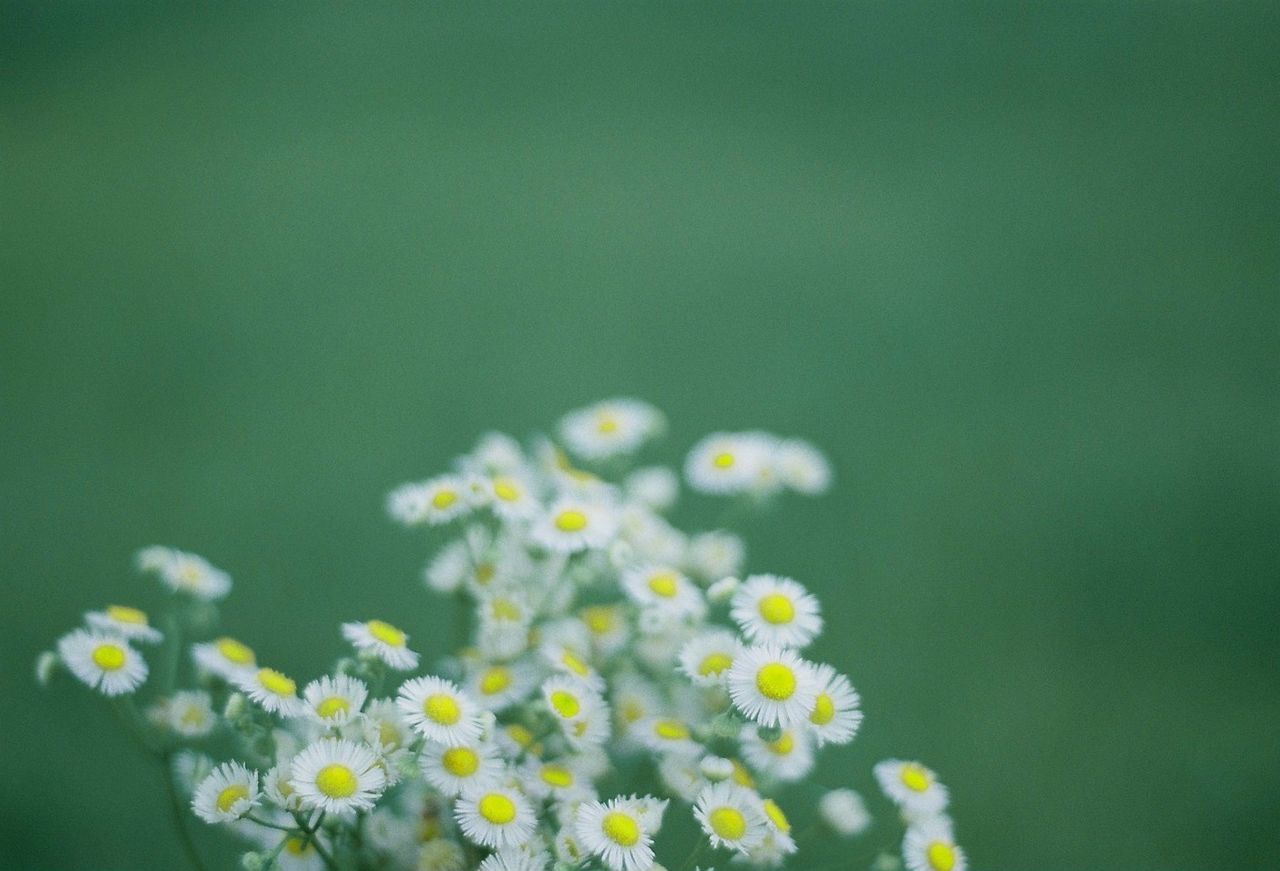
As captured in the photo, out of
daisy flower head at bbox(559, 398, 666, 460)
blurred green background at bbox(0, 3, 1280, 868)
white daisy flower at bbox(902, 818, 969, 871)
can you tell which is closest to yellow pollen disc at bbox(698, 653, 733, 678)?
white daisy flower at bbox(902, 818, 969, 871)

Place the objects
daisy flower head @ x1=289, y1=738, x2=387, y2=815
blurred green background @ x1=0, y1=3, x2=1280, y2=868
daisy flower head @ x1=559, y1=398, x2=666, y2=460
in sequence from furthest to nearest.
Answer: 1. blurred green background @ x1=0, y1=3, x2=1280, y2=868
2. daisy flower head @ x1=559, y1=398, x2=666, y2=460
3. daisy flower head @ x1=289, y1=738, x2=387, y2=815

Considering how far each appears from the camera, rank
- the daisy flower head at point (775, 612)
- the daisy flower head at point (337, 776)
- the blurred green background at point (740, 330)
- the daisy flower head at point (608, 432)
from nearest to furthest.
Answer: the daisy flower head at point (337, 776) → the daisy flower head at point (775, 612) → the daisy flower head at point (608, 432) → the blurred green background at point (740, 330)

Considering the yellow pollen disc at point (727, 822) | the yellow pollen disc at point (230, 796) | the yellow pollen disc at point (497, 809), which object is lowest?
the yellow pollen disc at point (230, 796)

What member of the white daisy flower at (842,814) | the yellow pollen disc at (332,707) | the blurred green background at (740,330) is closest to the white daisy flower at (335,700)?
the yellow pollen disc at (332,707)

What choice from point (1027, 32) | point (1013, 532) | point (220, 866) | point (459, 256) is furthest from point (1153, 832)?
point (1027, 32)

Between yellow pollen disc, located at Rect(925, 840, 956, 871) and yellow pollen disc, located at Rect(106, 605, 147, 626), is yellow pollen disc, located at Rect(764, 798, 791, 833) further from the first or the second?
yellow pollen disc, located at Rect(106, 605, 147, 626)

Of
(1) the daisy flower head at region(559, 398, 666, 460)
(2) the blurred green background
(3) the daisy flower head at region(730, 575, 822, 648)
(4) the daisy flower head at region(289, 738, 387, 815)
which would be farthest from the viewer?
(2) the blurred green background

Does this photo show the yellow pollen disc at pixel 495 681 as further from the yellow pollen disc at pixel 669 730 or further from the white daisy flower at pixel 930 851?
the white daisy flower at pixel 930 851

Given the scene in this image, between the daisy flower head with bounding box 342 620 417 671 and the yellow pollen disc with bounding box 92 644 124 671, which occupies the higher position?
Answer: the daisy flower head with bounding box 342 620 417 671
